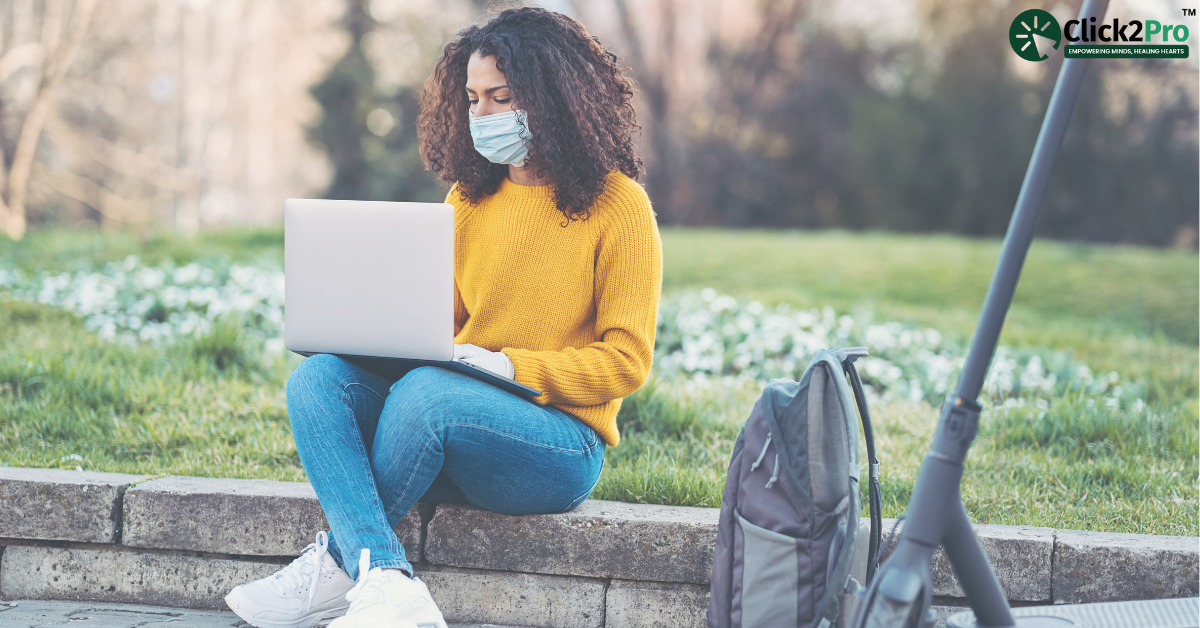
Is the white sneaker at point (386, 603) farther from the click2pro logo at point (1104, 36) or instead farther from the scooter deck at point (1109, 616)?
the click2pro logo at point (1104, 36)

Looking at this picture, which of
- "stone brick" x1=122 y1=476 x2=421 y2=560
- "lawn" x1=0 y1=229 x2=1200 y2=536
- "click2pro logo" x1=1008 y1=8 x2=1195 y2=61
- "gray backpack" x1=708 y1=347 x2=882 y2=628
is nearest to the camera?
"click2pro logo" x1=1008 y1=8 x2=1195 y2=61

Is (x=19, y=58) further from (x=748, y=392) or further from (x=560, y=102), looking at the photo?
(x=560, y=102)

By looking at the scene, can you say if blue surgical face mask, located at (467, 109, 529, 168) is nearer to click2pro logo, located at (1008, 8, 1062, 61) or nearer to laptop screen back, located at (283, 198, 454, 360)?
laptop screen back, located at (283, 198, 454, 360)

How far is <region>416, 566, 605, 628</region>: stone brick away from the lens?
2330 mm

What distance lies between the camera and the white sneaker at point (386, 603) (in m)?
1.83

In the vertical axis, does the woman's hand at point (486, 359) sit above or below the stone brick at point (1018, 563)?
above

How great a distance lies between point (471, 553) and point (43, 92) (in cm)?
1489

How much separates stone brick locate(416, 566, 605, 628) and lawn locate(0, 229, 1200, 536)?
31 cm

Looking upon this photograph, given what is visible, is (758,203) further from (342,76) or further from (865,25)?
(342,76)

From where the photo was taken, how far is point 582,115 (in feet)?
7.56

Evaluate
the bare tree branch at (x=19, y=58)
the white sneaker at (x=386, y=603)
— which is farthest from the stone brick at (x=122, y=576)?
the bare tree branch at (x=19, y=58)

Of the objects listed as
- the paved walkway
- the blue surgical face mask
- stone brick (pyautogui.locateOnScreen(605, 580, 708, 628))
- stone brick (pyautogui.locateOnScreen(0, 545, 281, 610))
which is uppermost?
the blue surgical face mask

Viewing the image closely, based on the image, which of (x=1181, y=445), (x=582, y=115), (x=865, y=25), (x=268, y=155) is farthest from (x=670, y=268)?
(x=268, y=155)

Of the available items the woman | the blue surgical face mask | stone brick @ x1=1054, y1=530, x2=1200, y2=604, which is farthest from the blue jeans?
stone brick @ x1=1054, y1=530, x2=1200, y2=604
